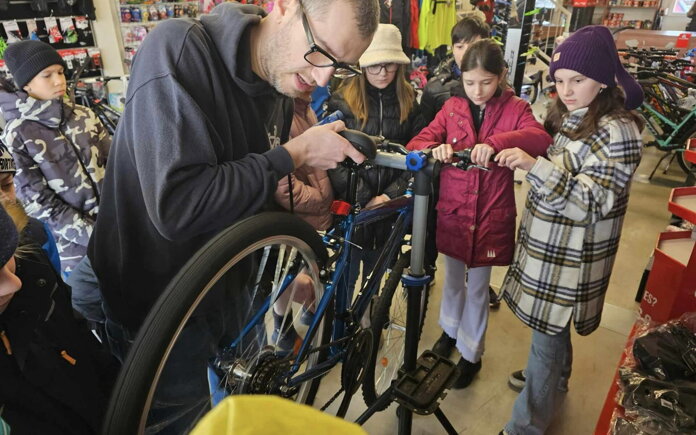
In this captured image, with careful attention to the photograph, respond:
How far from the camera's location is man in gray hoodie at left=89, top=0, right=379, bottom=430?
2.69 ft

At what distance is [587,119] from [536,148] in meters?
0.22

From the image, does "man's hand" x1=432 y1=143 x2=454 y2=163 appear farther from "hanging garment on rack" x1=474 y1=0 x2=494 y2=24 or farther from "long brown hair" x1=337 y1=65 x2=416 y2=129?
"hanging garment on rack" x1=474 y1=0 x2=494 y2=24

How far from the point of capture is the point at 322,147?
40.4 inches

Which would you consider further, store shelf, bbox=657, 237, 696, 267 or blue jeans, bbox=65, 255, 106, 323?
store shelf, bbox=657, 237, 696, 267

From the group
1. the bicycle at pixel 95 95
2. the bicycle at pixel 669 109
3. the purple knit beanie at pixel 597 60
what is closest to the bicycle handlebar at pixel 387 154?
the purple knit beanie at pixel 597 60

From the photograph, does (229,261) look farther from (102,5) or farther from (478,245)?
(102,5)

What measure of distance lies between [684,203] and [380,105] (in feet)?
4.14

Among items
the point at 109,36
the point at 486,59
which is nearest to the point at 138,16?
the point at 109,36

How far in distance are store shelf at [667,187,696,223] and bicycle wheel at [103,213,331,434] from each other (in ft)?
4.56

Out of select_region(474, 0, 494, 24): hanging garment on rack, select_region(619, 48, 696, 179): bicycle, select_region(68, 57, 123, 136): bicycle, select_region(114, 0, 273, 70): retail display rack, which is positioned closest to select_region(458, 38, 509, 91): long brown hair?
select_region(114, 0, 273, 70): retail display rack

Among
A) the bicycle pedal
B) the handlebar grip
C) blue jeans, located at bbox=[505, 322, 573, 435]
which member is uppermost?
the handlebar grip

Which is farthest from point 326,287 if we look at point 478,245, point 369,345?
point 478,245

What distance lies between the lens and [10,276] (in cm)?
74

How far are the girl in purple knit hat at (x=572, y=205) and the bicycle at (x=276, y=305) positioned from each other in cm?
38
